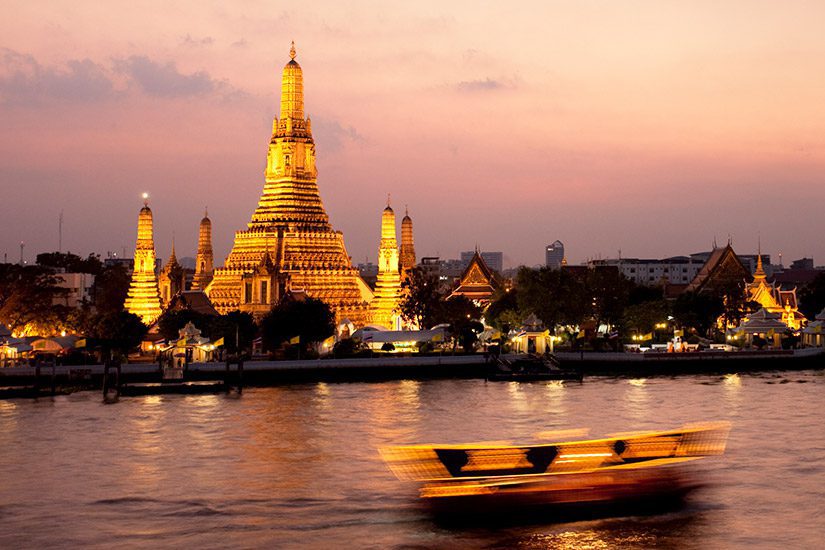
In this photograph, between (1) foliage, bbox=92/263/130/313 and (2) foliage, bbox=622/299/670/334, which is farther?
(1) foliage, bbox=92/263/130/313

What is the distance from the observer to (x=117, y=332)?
81750 millimetres

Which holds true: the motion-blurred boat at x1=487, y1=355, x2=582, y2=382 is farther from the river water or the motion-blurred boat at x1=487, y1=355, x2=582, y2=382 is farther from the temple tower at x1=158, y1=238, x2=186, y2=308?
the temple tower at x1=158, y1=238, x2=186, y2=308

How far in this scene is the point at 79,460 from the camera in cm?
4316

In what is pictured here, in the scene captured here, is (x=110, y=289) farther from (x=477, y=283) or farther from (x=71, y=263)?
(x=477, y=283)

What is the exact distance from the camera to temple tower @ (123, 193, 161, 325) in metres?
95.2

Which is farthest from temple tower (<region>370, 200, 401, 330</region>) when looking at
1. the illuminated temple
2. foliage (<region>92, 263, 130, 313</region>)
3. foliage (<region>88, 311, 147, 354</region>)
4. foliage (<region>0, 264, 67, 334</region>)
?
foliage (<region>92, 263, 130, 313</region>)

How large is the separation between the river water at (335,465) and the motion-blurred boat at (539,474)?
636 millimetres

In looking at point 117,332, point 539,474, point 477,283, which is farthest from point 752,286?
point 539,474

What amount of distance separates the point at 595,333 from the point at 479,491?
72.3 meters

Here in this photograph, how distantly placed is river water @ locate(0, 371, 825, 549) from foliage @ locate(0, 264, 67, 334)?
2468 cm

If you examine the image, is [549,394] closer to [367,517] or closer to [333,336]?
[333,336]

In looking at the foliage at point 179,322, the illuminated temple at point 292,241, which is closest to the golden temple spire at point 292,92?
the illuminated temple at point 292,241

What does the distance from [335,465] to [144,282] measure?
5725 centimetres

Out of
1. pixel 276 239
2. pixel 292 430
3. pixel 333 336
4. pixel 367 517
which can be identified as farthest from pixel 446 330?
pixel 367 517
